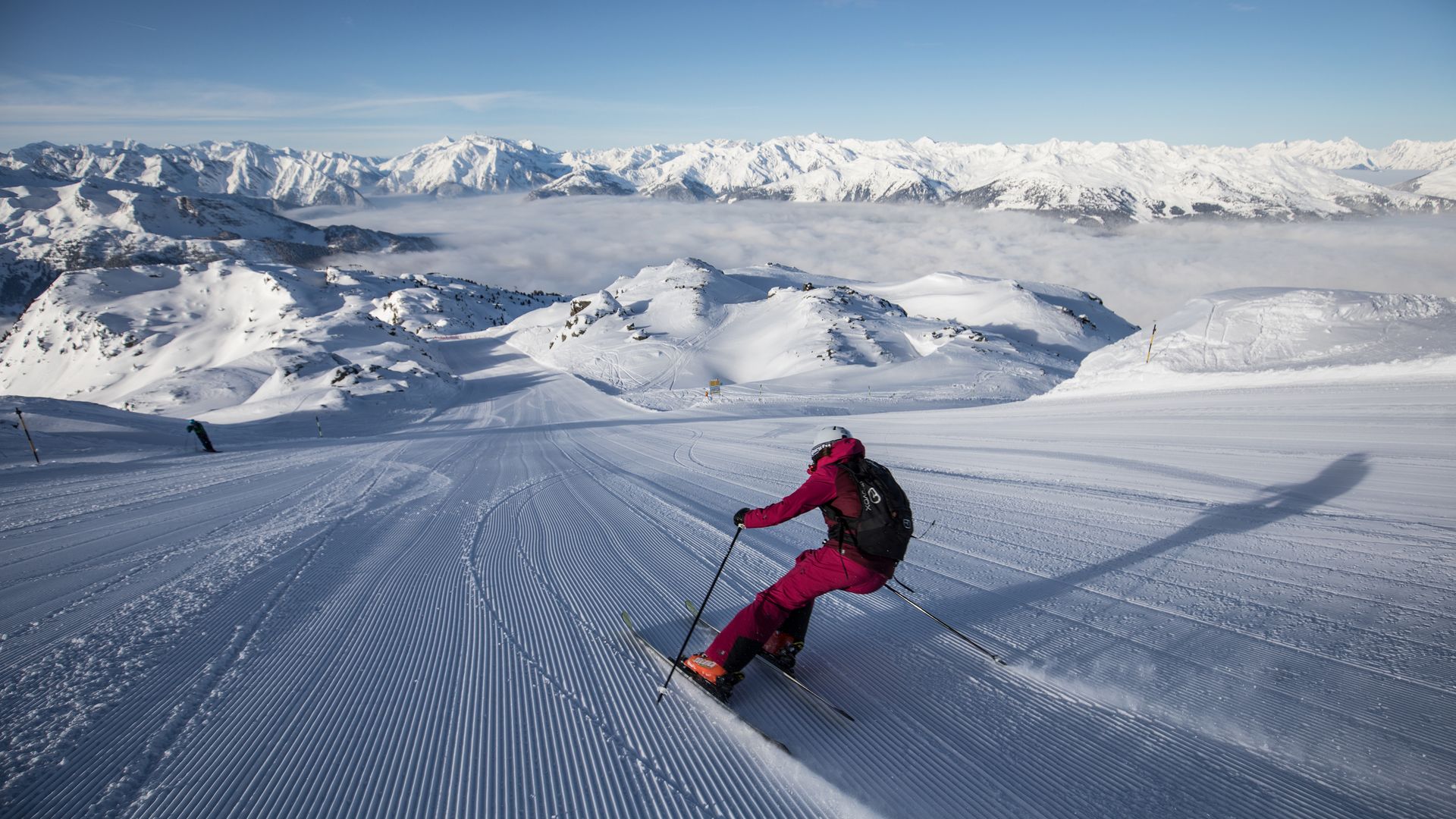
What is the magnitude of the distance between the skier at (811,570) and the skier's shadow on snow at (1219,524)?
5.34ft

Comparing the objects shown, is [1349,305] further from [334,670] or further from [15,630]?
[15,630]

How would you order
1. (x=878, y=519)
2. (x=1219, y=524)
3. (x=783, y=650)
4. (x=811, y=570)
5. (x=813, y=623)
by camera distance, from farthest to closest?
(x=1219, y=524)
(x=813, y=623)
(x=783, y=650)
(x=811, y=570)
(x=878, y=519)

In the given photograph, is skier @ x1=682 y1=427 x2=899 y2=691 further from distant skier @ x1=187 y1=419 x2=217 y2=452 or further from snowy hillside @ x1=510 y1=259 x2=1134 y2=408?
snowy hillside @ x1=510 y1=259 x2=1134 y2=408

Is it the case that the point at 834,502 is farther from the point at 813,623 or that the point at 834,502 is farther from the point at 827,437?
the point at 813,623

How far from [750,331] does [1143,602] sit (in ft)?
172

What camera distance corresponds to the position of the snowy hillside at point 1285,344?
33.3ft

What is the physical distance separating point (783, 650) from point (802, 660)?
334mm

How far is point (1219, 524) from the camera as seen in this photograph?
597 cm

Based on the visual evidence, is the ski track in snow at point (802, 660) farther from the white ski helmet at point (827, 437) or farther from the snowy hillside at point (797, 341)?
the snowy hillside at point (797, 341)

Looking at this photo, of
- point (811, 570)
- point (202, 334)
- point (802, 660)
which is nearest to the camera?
point (811, 570)

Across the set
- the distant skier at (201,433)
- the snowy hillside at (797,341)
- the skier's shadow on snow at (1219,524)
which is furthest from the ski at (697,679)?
the snowy hillside at (797,341)

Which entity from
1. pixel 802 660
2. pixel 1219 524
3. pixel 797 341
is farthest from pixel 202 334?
pixel 1219 524

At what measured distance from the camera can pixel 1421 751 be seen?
2814mm

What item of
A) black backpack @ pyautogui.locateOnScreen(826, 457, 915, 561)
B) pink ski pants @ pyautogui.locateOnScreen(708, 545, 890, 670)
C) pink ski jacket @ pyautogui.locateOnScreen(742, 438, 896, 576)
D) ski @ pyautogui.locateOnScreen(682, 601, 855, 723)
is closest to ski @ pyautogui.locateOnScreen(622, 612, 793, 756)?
pink ski pants @ pyautogui.locateOnScreen(708, 545, 890, 670)
